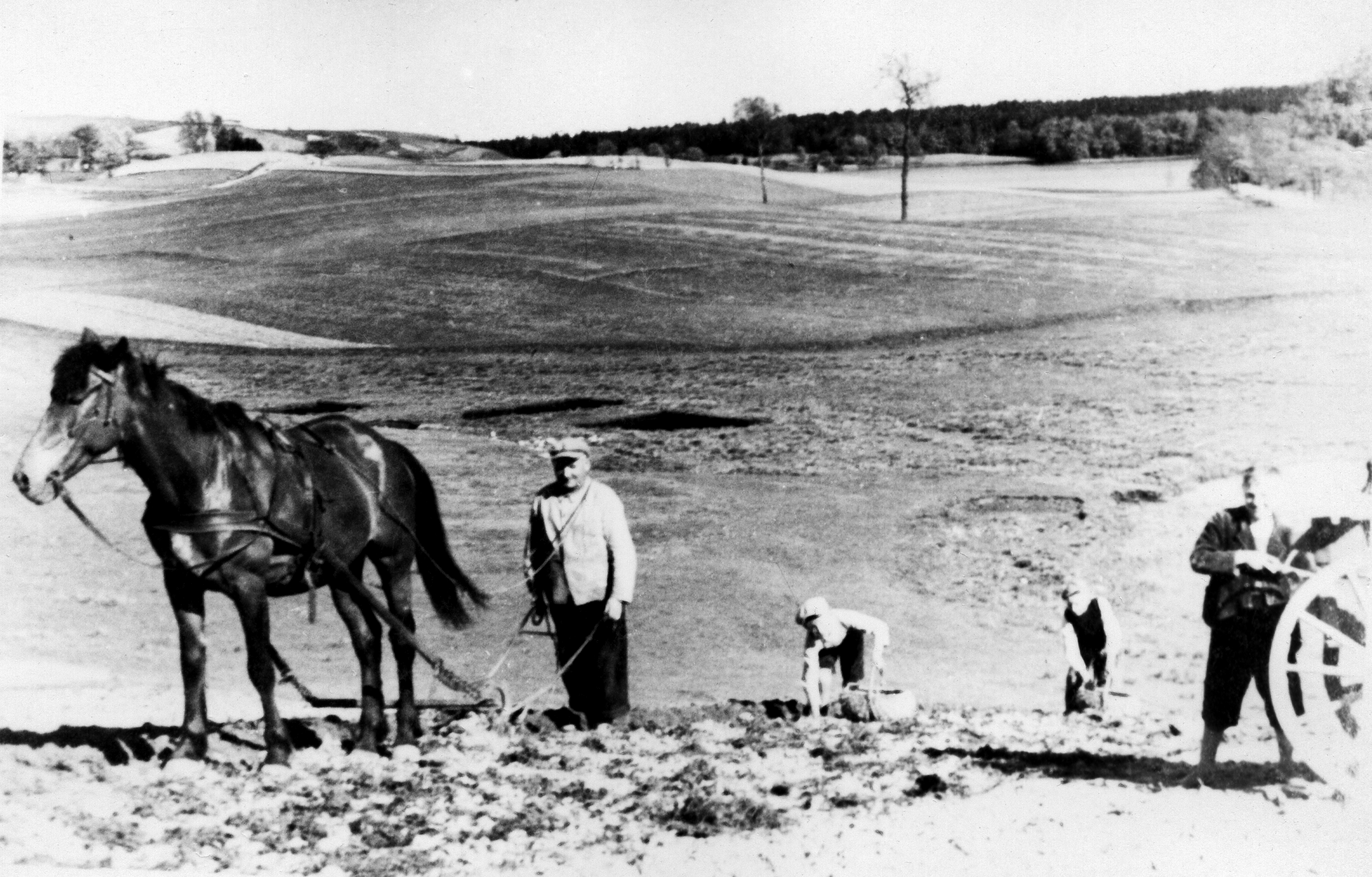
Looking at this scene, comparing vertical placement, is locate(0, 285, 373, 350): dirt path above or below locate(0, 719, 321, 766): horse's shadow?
above

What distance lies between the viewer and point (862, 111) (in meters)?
6.14

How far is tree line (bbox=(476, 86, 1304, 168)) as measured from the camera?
19.0 feet

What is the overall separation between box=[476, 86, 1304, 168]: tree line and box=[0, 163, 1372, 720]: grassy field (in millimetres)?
134

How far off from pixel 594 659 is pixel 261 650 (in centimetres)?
133

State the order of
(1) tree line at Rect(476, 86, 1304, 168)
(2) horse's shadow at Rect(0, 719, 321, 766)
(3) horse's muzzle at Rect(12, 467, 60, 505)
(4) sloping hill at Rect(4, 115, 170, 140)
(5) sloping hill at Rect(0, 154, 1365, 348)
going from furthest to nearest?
(4) sloping hill at Rect(4, 115, 170, 140) < (5) sloping hill at Rect(0, 154, 1365, 348) < (1) tree line at Rect(476, 86, 1304, 168) < (2) horse's shadow at Rect(0, 719, 321, 766) < (3) horse's muzzle at Rect(12, 467, 60, 505)

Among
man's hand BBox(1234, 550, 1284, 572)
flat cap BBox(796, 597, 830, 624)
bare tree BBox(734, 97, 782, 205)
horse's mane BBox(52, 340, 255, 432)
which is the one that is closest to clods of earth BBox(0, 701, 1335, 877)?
flat cap BBox(796, 597, 830, 624)

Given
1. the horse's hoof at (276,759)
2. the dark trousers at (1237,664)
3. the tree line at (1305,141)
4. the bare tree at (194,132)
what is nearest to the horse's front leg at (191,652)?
the horse's hoof at (276,759)

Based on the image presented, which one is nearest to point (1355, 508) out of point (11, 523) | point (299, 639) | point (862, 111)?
point (862, 111)

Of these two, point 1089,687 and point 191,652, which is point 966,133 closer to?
point 1089,687

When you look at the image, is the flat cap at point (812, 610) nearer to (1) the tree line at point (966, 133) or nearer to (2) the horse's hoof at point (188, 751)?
(1) the tree line at point (966, 133)

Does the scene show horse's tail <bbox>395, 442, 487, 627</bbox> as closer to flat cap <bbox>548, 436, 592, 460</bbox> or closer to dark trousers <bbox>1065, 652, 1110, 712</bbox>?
flat cap <bbox>548, 436, 592, 460</bbox>

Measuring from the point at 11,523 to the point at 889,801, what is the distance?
4.28m

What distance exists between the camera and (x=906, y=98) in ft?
19.8

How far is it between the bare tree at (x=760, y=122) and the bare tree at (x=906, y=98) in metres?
0.56
